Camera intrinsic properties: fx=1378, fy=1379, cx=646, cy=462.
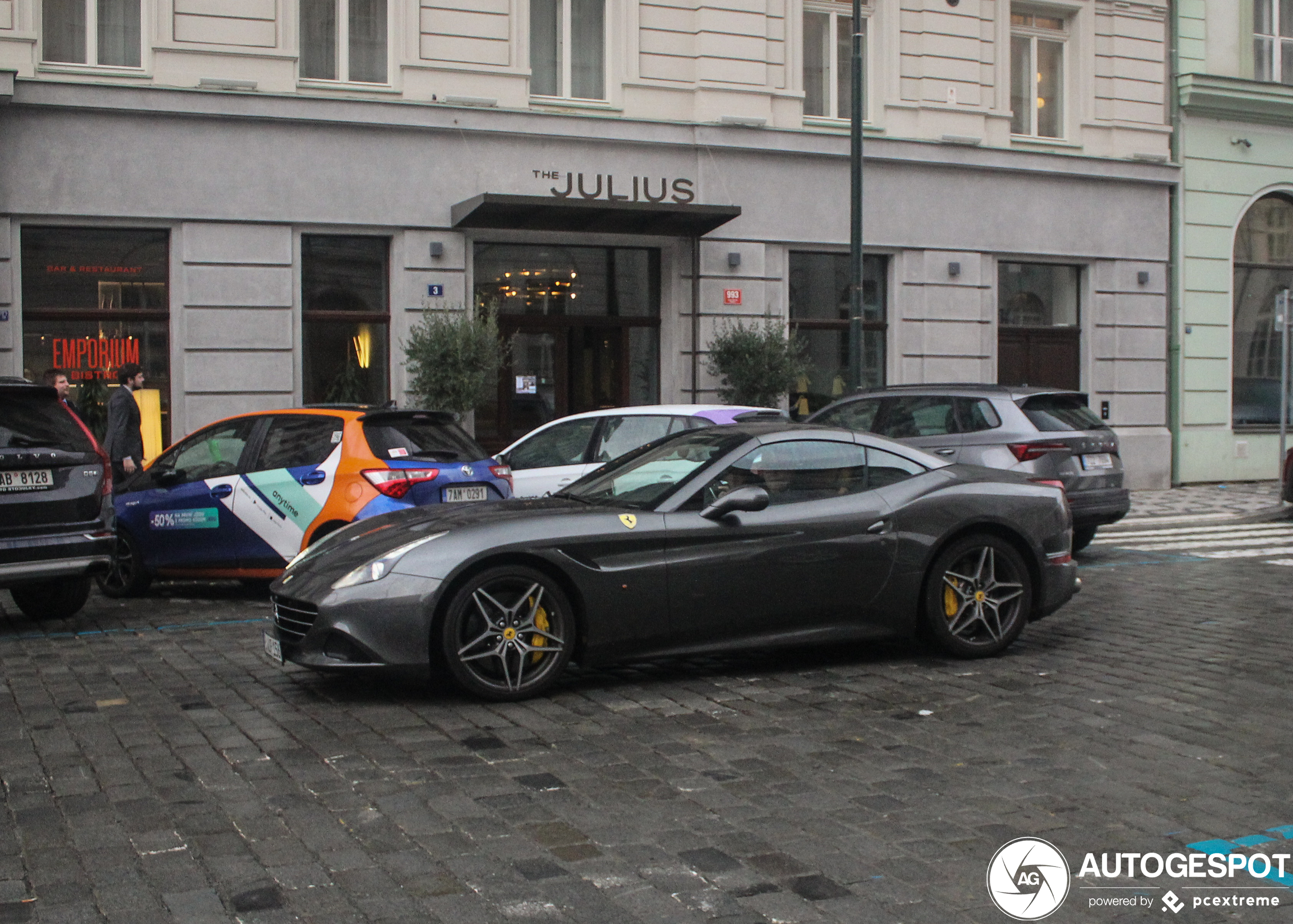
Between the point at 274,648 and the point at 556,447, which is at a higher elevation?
the point at 556,447

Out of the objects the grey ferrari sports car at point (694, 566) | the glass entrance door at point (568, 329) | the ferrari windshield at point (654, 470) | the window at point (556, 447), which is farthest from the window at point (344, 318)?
the grey ferrari sports car at point (694, 566)

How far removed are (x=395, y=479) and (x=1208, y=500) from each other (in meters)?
14.3

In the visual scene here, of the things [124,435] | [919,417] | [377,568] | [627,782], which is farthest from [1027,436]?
[124,435]

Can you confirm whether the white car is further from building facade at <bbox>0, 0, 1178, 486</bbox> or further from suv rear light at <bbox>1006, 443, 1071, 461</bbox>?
building facade at <bbox>0, 0, 1178, 486</bbox>

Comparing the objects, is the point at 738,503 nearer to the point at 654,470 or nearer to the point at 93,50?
the point at 654,470

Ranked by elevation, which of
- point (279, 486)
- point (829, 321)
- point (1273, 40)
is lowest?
point (279, 486)

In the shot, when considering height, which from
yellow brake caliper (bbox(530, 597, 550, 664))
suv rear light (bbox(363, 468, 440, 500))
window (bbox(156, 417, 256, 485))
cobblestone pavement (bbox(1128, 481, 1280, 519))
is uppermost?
window (bbox(156, 417, 256, 485))

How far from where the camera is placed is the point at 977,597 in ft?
Answer: 26.4

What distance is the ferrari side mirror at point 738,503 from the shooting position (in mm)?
7211

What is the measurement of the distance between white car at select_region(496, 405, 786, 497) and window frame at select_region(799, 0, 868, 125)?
987cm

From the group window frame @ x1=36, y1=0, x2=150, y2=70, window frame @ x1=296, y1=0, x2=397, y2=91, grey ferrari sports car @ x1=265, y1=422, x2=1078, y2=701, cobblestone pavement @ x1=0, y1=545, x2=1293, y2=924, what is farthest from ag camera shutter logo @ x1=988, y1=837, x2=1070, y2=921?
window frame @ x1=36, y1=0, x2=150, y2=70

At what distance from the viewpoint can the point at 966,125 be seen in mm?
21500

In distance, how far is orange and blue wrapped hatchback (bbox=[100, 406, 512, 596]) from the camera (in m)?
10.3

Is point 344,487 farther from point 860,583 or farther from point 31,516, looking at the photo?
point 860,583
